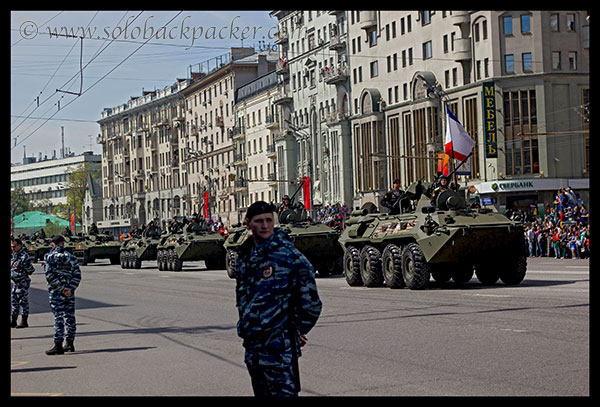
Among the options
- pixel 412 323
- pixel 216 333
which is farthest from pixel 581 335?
pixel 216 333

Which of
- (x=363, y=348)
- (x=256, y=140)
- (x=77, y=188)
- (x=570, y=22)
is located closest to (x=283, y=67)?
(x=256, y=140)

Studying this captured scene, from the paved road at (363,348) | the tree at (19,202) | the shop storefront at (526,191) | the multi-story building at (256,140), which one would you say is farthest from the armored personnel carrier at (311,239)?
the tree at (19,202)

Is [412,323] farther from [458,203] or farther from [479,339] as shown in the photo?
[458,203]

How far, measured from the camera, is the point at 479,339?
13391 mm

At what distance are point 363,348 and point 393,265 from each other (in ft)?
37.2

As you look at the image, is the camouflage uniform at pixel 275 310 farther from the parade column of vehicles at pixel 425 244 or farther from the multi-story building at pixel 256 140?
the multi-story building at pixel 256 140

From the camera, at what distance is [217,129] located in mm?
99625

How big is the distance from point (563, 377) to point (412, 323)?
5811mm

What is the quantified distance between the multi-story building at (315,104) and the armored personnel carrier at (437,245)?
47392 mm

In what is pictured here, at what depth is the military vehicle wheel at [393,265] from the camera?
24.2 m

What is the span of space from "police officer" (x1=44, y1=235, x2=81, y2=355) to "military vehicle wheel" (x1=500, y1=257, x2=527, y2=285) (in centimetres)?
1179

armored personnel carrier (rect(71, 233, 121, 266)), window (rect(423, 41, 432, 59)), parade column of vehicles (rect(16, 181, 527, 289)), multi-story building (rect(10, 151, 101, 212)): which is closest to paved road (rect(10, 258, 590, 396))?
parade column of vehicles (rect(16, 181, 527, 289))

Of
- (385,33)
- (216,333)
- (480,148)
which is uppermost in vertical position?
(385,33)
